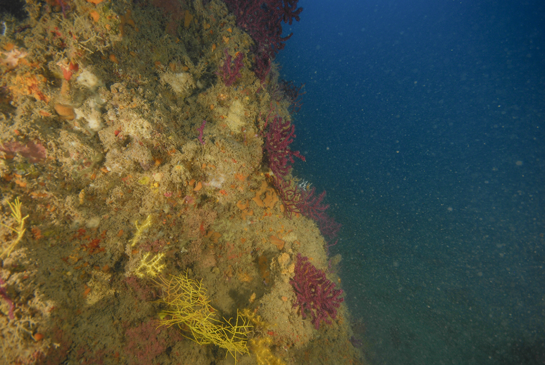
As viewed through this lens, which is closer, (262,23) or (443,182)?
(262,23)

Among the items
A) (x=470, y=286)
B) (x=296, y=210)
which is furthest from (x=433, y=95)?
(x=296, y=210)

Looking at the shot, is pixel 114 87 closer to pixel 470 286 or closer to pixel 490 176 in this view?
pixel 470 286

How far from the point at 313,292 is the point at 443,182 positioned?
33.7 metres

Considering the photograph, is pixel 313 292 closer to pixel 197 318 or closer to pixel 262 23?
pixel 197 318

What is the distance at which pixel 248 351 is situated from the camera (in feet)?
9.66

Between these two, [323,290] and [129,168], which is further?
[323,290]

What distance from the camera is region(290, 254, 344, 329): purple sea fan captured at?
3.52 metres

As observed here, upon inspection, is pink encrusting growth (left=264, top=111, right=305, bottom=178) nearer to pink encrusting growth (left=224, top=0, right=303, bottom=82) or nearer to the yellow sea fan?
pink encrusting growth (left=224, top=0, right=303, bottom=82)

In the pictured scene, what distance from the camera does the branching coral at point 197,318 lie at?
2799 millimetres

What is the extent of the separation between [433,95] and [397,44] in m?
27.8

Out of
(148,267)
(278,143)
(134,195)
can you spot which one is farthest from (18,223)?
(278,143)

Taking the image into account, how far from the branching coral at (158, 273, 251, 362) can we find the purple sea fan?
101cm

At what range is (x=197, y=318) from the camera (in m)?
2.84

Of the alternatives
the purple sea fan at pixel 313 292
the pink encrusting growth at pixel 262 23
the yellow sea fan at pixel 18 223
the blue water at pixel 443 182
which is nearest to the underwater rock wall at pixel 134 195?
the yellow sea fan at pixel 18 223
